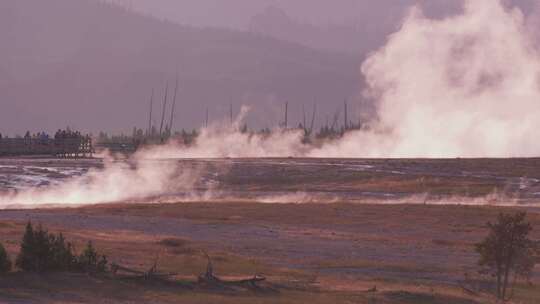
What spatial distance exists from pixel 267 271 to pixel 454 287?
5069 millimetres

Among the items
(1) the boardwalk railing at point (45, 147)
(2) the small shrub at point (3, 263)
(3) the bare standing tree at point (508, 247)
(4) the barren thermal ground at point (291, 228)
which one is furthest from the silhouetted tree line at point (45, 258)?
(1) the boardwalk railing at point (45, 147)

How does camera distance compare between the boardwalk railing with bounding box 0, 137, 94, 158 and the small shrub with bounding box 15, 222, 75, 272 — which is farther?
the boardwalk railing with bounding box 0, 137, 94, 158

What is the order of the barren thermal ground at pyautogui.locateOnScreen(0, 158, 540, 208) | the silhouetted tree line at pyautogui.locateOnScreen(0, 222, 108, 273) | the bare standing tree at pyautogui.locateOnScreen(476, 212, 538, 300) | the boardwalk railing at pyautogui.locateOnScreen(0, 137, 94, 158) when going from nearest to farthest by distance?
the silhouetted tree line at pyautogui.locateOnScreen(0, 222, 108, 273) → the bare standing tree at pyautogui.locateOnScreen(476, 212, 538, 300) → the barren thermal ground at pyautogui.locateOnScreen(0, 158, 540, 208) → the boardwalk railing at pyautogui.locateOnScreen(0, 137, 94, 158)

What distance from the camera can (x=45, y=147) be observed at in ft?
288

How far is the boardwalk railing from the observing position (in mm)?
85188

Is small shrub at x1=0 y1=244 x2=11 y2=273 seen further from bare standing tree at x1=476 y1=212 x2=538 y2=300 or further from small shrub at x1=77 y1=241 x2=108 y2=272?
bare standing tree at x1=476 y1=212 x2=538 y2=300

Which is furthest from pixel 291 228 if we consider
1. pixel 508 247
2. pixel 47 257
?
pixel 47 257

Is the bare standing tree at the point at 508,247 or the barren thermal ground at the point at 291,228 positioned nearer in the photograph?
the barren thermal ground at the point at 291,228

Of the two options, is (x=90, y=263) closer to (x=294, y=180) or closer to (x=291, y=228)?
(x=291, y=228)

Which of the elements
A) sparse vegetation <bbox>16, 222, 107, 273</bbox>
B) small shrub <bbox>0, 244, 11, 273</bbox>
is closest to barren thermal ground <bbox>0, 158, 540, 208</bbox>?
sparse vegetation <bbox>16, 222, 107, 273</bbox>

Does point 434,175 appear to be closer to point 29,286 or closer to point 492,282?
point 492,282

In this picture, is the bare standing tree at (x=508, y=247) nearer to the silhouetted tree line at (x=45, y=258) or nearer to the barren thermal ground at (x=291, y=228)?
the barren thermal ground at (x=291, y=228)

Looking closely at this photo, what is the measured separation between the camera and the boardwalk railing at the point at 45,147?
85.2 metres

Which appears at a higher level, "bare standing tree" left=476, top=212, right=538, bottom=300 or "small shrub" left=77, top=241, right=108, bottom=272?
"bare standing tree" left=476, top=212, right=538, bottom=300
